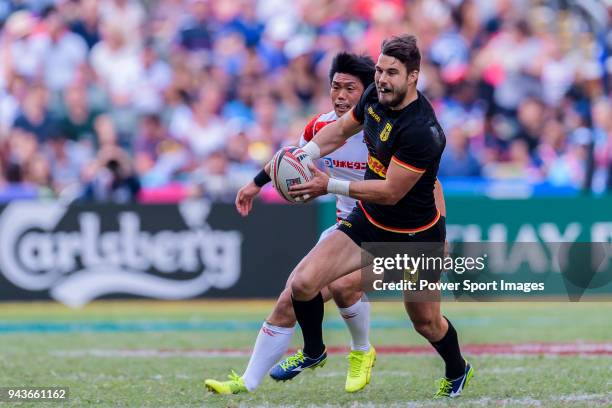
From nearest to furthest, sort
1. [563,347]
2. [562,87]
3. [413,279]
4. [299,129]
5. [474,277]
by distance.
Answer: [413,279], [563,347], [474,277], [299,129], [562,87]

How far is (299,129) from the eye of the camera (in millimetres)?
15375

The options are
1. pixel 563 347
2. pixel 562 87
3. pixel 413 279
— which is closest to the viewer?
pixel 413 279

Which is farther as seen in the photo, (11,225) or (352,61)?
(11,225)

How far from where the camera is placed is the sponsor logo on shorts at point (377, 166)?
7.08 m

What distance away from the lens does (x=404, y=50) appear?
6.72 m

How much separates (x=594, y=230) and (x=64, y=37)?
304 inches

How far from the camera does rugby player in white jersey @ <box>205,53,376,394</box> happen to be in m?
7.21

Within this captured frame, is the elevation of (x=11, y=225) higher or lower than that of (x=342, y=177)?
lower

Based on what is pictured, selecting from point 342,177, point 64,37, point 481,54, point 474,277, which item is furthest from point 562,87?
point 342,177

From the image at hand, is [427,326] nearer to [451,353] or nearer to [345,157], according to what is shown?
[451,353]

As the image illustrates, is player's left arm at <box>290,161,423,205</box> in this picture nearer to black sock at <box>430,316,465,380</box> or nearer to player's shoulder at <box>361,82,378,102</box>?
player's shoulder at <box>361,82,378,102</box>

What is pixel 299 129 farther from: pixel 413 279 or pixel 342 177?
pixel 413 279
